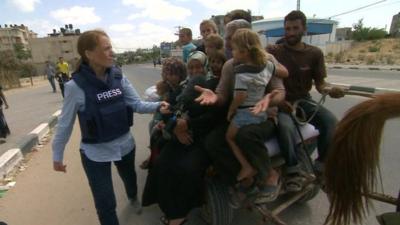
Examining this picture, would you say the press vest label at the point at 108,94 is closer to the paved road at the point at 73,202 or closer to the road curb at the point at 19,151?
the paved road at the point at 73,202

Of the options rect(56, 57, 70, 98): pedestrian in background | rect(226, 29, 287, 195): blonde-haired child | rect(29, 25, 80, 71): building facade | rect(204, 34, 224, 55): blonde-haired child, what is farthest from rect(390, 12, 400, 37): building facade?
rect(29, 25, 80, 71): building facade

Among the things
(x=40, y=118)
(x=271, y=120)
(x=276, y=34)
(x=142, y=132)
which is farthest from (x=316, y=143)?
(x=276, y=34)

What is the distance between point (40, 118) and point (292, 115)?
9040 millimetres

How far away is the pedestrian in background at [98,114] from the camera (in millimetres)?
2533

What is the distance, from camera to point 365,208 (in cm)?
175

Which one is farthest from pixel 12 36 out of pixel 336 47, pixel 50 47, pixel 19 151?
pixel 19 151

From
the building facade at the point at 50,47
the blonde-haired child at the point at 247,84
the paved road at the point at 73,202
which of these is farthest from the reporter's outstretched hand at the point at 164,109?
the building facade at the point at 50,47

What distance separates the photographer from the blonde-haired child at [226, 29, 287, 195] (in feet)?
7.69

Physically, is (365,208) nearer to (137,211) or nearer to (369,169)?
(369,169)

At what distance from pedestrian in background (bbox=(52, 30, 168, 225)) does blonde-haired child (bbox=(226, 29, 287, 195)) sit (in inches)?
29.8

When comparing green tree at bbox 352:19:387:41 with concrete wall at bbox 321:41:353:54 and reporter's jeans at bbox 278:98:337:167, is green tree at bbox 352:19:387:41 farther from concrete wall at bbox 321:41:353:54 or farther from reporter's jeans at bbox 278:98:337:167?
reporter's jeans at bbox 278:98:337:167

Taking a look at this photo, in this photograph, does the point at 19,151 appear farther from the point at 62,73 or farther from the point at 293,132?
the point at 62,73

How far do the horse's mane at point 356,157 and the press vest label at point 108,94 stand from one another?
68.8 inches

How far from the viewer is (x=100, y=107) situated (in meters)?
2.56
